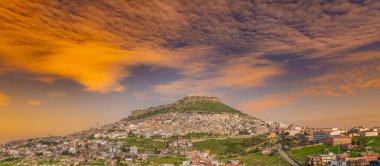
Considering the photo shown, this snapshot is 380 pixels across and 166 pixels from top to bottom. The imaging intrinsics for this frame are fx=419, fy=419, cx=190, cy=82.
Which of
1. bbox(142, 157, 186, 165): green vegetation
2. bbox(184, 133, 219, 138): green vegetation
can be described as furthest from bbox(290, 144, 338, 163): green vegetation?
bbox(184, 133, 219, 138): green vegetation

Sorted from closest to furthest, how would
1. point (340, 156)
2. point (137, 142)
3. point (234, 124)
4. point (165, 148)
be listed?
point (340, 156) < point (165, 148) < point (137, 142) < point (234, 124)

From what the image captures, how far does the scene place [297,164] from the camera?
81.7m

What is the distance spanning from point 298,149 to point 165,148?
122 ft

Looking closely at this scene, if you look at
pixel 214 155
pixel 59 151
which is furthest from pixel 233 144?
pixel 59 151

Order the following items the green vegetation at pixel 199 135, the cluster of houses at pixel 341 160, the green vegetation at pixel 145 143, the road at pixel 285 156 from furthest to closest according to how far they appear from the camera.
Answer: the green vegetation at pixel 199 135, the green vegetation at pixel 145 143, the road at pixel 285 156, the cluster of houses at pixel 341 160

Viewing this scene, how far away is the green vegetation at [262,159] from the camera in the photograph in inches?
3355

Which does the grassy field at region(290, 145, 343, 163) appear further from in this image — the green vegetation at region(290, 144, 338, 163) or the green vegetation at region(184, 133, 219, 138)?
the green vegetation at region(184, 133, 219, 138)

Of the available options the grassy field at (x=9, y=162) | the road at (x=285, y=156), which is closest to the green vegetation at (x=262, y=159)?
the road at (x=285, y=156)

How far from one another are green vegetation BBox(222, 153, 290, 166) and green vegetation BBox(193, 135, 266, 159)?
5813 mm

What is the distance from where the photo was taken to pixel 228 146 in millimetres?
115562

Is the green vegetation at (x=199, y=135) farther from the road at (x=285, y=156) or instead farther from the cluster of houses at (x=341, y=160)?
the cluster of houses at (x=341, y=160)

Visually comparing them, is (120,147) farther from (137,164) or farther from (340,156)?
(340,156)

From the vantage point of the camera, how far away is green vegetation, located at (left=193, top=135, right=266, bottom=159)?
4117 inches

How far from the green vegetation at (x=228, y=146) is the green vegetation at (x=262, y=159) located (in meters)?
5.81
